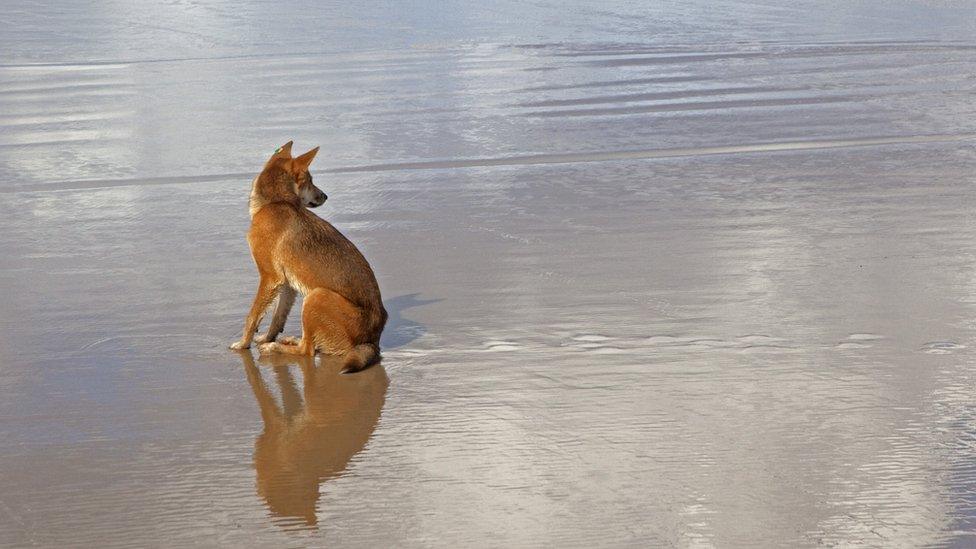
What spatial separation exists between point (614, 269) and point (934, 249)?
184 centimetres

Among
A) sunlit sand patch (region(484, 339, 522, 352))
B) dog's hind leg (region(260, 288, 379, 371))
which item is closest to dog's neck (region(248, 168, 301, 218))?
dog's hind leg (region(260, 288, 379, 371))

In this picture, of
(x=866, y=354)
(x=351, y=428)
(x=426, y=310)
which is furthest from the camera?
(x=426, y=310)

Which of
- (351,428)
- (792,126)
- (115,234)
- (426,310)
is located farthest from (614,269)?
(792,126)

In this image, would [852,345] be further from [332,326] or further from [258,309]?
[258,309]

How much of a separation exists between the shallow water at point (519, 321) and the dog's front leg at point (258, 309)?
154 mm

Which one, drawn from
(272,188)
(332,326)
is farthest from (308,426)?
(272,188)

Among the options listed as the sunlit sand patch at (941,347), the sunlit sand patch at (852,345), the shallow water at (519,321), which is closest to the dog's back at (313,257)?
the shallow water at (519,321)

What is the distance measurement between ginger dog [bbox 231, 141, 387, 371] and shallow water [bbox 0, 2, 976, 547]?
143 millimetres

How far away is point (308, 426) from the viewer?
5363mm

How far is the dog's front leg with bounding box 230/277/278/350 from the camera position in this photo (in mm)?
6277

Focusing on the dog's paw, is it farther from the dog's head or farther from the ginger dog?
the dog's head

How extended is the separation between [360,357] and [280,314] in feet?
2.21

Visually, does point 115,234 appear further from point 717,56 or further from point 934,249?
point 717,56

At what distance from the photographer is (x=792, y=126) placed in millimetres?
12172
